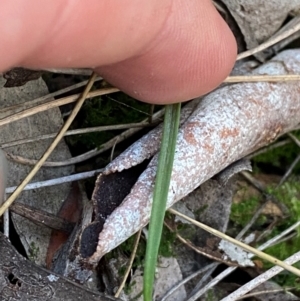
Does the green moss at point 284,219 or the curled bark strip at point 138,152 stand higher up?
the curled bark strip at point 138,152

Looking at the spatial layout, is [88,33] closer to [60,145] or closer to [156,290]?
[60,145]

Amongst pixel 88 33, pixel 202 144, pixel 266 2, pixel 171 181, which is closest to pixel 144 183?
pixel 171 181

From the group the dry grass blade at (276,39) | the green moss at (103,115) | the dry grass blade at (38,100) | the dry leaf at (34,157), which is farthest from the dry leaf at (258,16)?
the dry leaf at (34,157)

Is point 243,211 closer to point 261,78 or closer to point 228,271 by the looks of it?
point 228,271

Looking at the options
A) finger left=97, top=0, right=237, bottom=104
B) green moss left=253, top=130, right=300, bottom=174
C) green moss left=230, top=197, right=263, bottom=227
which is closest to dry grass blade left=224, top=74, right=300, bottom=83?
finger left=97, top=0, right=237, bottom=104

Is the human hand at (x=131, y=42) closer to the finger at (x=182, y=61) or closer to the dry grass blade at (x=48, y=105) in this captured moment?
the finger at (x=182, y=61)

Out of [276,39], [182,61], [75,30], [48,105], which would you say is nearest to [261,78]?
[276,39]

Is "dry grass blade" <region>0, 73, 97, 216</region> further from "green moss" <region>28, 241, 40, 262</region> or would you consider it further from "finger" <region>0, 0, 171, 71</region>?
"finger" <region>0, 0, 171, 71</region>
